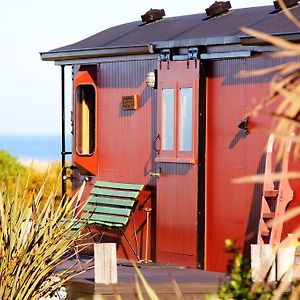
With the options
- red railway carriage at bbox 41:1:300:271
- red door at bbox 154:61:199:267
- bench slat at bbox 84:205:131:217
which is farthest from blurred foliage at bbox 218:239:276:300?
bench slat at bbox 84:205:131:217

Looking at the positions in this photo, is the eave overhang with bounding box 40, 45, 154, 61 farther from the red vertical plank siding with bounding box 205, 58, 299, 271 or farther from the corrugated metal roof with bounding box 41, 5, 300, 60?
the red vertical plank siding with bounding box 205, 58, 299, 271

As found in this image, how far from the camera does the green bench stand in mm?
14367

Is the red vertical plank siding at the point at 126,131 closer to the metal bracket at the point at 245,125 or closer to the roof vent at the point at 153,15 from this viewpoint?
the roof vent at the point at 153,15

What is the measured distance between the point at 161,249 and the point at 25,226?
456cm

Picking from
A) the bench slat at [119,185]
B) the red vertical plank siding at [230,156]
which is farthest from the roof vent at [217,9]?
the bench slat at [119,185]

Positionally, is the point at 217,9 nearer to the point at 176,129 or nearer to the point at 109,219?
the point at 176,129

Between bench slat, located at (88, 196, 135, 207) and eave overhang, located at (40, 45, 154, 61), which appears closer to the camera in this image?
eave overhang, located at (40, 45, 154, 61)

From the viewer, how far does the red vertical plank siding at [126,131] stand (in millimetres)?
14312

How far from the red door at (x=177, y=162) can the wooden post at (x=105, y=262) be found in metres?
2.75

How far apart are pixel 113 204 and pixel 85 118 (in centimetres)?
161

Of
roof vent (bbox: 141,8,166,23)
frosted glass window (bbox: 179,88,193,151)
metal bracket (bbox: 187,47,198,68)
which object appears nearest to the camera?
metal bracket (bbox: 187,47,198,68)

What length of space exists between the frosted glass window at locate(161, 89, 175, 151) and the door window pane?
1.97 metres

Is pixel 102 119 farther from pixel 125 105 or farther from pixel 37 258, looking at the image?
pixel 37 258

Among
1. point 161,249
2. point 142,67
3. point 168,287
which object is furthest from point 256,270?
point 142,67
